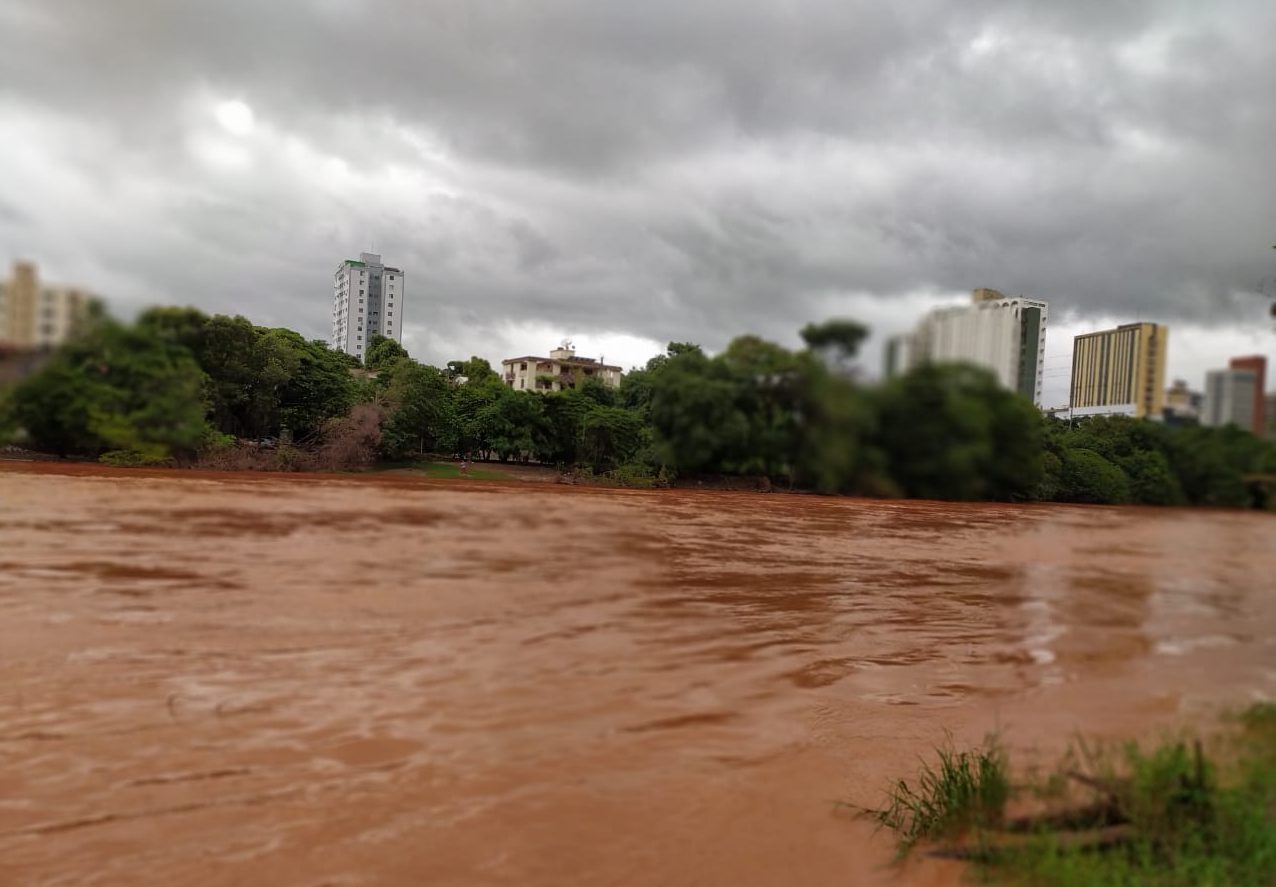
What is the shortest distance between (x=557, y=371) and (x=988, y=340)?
1934mm

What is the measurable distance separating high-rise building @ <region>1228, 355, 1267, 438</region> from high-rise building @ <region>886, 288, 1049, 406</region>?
1.92 ft

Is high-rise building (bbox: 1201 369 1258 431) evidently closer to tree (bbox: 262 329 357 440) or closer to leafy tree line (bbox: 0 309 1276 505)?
leafy tree line (bbox: 0 309 1276 505)

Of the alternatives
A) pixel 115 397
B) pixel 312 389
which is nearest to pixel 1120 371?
pixel 115 397

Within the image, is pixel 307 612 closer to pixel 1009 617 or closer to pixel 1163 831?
pixel 1163 831

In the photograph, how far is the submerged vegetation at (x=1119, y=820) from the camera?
11.1 ft

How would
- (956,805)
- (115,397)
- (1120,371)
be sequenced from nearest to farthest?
(1120,371), (115,397), (956,805)

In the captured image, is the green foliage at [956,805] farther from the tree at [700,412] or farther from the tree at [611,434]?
the tree at [700,412]

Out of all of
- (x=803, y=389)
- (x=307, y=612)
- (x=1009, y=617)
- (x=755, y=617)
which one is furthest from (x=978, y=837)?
(x=1009, y=617)

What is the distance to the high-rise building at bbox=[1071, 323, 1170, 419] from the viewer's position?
2139 mm

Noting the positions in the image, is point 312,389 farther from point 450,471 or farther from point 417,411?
point 450,471

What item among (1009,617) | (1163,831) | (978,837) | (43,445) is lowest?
(1009,617)

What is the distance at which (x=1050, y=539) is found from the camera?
4.69 metres

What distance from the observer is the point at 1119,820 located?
12.5 feet

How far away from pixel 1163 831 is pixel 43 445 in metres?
4.75
